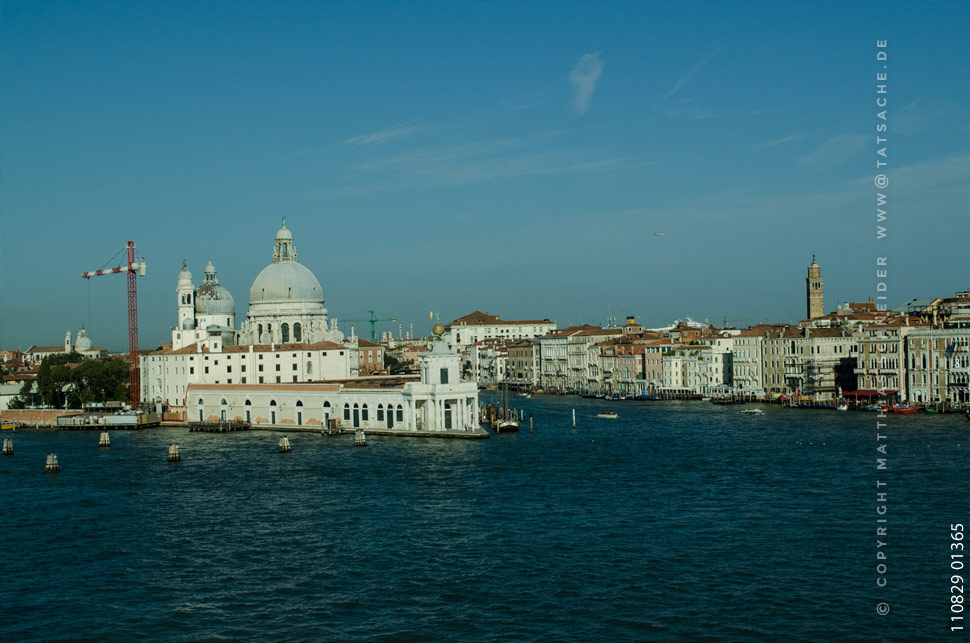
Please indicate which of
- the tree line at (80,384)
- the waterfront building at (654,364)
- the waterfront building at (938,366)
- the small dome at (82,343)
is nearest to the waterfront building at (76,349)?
the small dome at (82,343)

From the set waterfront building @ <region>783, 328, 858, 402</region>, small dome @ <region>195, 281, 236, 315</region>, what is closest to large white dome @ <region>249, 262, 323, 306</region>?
small dome @ <region>195, 281, 236, 315</region>

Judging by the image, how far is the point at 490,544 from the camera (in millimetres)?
17094

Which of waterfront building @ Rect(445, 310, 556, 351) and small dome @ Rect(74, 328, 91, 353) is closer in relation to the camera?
small dome @ Rect(74, 328, 91, 353)

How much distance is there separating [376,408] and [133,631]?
2306cm

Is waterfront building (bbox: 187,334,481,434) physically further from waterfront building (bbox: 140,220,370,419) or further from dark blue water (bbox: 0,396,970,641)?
dark blue water (bbox: 0,396,970,641)

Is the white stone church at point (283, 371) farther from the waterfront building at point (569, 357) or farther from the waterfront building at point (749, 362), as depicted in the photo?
the waterfront building at point (749, 362)

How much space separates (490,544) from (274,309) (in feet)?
118

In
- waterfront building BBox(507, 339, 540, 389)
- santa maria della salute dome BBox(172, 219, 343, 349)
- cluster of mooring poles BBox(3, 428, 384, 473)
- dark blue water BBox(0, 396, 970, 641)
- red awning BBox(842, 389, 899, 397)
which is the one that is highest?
santa maria della salute dome BBox(172, 219, 343, 349)

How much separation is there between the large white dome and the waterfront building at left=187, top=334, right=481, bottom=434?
9328mm

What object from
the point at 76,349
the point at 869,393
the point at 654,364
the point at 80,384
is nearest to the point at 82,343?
the point at 76,349

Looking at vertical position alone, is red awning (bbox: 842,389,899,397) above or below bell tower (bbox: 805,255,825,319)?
below

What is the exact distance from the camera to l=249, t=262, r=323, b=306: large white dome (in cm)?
5156

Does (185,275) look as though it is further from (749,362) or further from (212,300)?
(749,362)

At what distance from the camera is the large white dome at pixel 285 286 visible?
51562 mm
